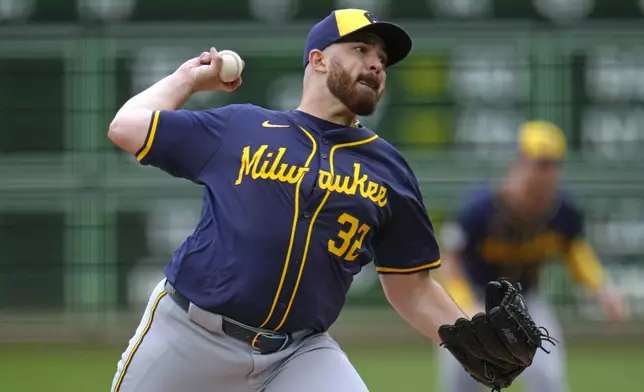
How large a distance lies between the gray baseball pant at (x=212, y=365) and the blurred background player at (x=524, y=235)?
2.57 m

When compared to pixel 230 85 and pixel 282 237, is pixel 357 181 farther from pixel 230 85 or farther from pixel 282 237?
pixel 230 85

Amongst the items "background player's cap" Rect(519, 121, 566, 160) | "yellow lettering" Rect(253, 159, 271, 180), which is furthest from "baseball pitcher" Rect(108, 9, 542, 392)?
"background player's cap" Rect(519, 121, 566, 160)

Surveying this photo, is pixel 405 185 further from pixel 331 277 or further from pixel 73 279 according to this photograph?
pixel 73 279

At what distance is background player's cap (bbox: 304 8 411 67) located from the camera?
4016 millimetres

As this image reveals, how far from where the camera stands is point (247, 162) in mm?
3861

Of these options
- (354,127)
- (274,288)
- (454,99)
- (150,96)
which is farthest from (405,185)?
(454,99)

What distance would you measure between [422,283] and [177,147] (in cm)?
89

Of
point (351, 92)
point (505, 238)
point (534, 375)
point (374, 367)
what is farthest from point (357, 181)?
point (374, 367)

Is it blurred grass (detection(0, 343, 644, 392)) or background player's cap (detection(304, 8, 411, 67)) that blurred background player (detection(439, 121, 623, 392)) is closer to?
blurred grass (detection(0, 343, 644, 392))

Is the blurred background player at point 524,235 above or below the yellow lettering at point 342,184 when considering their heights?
below

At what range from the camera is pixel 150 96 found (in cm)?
→ 392

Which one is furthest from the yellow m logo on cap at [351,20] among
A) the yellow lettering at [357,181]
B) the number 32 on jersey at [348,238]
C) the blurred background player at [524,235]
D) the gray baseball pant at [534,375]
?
the blurred background player at [524,235]

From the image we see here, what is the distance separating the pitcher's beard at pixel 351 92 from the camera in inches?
157

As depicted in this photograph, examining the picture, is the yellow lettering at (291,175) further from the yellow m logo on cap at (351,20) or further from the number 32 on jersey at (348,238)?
the yellow m logo on cap at (351,20)
